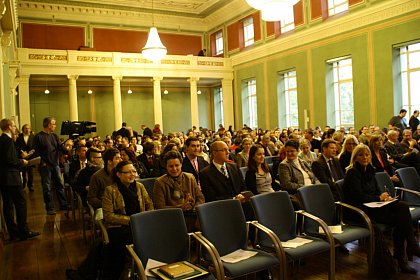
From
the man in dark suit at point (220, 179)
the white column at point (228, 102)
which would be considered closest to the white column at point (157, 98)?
the white column at point (228, 102)

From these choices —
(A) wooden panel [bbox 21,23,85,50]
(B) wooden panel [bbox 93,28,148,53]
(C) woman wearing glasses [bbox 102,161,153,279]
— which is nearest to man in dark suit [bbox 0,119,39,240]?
(C) woman wearing glasses [bbox 102,161,153,279]

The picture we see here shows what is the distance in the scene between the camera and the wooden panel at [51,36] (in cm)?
1584

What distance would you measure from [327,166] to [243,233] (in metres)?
1.89

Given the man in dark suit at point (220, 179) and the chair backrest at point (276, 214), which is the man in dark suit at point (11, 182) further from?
the chair backrest at point (276, 214)

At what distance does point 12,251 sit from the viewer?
4293mm

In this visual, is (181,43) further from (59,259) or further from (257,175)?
(59,259)

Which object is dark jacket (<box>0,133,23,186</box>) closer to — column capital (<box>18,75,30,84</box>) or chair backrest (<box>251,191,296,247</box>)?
chair backrest (<box>251,191,296,247</box>)

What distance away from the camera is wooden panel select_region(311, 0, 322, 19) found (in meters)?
12.6

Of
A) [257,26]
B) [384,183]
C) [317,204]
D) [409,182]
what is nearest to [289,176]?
[317,204]

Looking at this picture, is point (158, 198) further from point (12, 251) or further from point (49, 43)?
point (49, 43)

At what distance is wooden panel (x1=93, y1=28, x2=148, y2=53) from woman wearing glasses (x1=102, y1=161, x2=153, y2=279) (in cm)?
1510

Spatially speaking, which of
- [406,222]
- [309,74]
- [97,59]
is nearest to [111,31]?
[97,59]

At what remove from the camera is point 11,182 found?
14.7ft

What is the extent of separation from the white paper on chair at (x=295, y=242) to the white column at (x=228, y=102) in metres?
14.2
